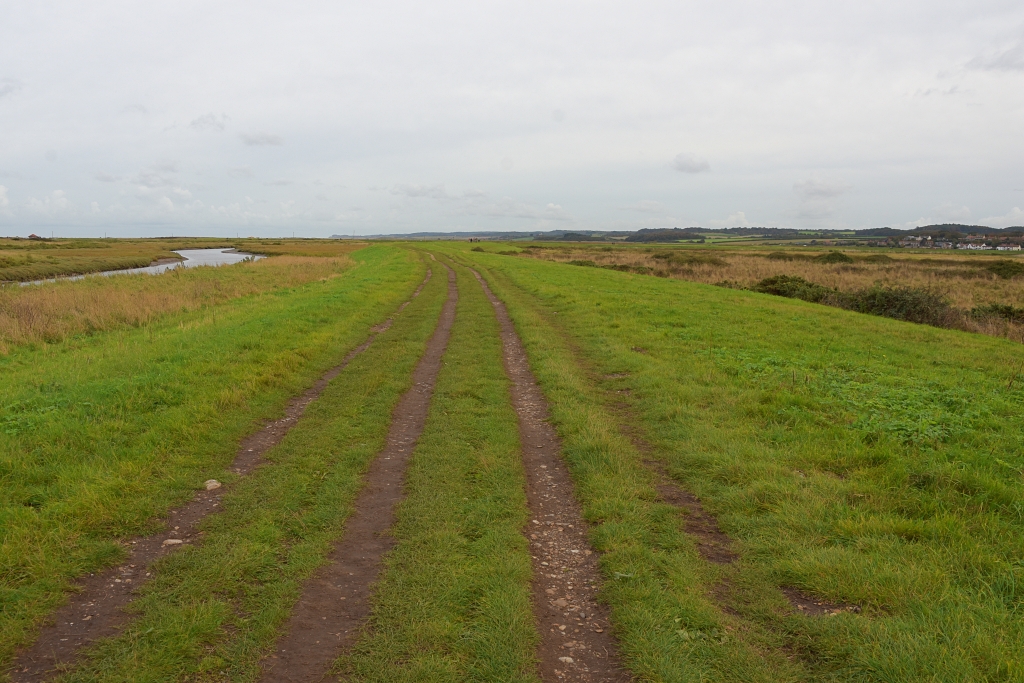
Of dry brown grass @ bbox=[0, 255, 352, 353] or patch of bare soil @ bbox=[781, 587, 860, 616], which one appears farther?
dry brown grass @ bbox=[0, 255, 352, 353]

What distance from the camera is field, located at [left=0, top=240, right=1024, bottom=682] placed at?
12.8 feet

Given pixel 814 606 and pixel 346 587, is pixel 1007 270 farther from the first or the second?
pixel 346 587

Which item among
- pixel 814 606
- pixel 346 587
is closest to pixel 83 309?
pixel 346 587

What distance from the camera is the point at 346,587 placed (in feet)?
15.2

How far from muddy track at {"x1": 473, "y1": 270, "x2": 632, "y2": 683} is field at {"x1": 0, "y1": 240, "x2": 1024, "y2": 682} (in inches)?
1.0

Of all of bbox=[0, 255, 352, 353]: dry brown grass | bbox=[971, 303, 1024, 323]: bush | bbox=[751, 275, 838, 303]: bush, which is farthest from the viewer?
bbox=[751, 275, 838, 303]: bush

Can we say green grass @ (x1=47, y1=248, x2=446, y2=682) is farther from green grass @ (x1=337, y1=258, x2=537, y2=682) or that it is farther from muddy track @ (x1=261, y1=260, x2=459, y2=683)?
green grass @ (x1=337, y1=258, x2=537, y2=682)

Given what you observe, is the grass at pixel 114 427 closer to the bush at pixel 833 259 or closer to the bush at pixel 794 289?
the bush at pixel 794 289

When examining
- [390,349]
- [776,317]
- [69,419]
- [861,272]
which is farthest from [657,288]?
[861,272]

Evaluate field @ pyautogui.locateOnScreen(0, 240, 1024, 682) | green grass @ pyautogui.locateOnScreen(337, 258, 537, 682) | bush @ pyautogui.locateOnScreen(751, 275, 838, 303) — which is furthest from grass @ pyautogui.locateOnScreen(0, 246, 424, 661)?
bush @ pyautogui.locateOnScreen(751, 275, 838, 303)

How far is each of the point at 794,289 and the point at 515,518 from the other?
33067mm

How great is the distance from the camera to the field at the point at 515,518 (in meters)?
3.91

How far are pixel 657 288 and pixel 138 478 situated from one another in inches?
1040

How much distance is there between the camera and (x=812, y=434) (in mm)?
8078
